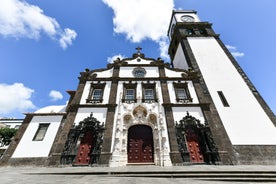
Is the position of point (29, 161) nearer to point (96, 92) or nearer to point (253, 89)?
point (96, 92)

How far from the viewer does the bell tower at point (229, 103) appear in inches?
403

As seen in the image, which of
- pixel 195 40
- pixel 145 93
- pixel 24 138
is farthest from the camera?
→ pixel 195 40

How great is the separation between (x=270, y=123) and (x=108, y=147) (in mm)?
14012

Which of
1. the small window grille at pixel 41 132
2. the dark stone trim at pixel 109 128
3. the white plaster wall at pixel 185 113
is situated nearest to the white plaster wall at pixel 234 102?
the white plaster wall at pixel 185 113

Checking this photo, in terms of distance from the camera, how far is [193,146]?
1062 cm

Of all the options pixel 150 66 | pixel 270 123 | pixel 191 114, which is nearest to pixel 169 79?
pixel 150 66

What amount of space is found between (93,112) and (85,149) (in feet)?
10.0

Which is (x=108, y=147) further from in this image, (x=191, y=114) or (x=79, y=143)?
(x=191, y=114)

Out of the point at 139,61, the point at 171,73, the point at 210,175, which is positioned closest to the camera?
the point at 210,175

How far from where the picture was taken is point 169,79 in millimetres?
14086

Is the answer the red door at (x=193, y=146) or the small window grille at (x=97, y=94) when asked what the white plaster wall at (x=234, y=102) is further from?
the small window grille at (x=97, y=94)

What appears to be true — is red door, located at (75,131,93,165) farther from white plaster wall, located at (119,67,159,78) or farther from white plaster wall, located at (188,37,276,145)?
white plaster wall, located at (188,37,276,145)

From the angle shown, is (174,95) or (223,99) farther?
(174,95)

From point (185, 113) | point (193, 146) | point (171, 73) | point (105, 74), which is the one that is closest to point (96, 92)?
point (105, 74)
